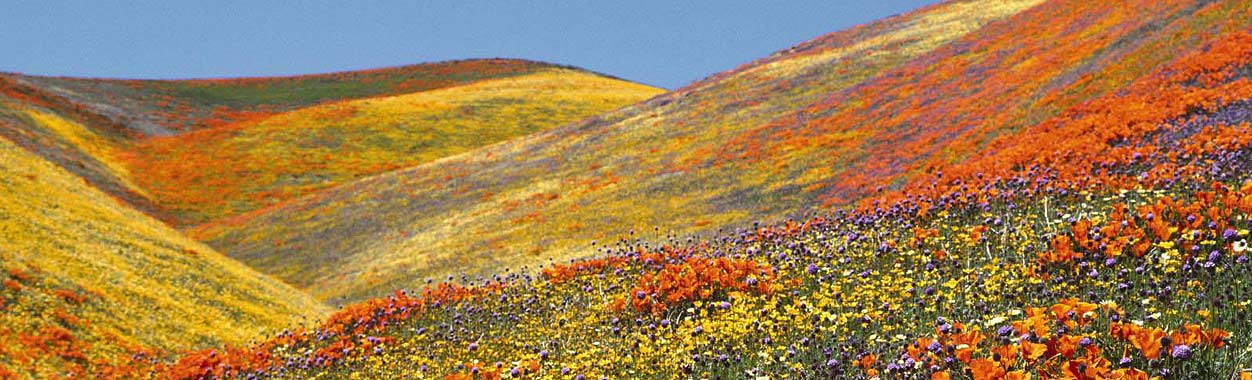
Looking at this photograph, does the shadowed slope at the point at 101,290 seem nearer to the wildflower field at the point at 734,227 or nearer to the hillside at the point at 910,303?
the wildflower field at the point at 734,227

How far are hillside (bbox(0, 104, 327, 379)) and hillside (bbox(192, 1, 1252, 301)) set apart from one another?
22.6 feet

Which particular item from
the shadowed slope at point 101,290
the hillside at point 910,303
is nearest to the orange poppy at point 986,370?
the hillside at point 910,303

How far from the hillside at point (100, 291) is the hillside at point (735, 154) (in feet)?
22.6

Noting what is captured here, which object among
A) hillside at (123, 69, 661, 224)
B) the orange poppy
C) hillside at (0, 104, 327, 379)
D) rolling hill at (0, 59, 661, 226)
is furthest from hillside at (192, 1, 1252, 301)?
the orange poppy

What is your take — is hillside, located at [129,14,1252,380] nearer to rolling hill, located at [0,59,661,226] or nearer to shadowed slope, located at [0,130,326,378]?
shadowed slope, located at [0,130,326,378]

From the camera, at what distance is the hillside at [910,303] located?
22.7 feet

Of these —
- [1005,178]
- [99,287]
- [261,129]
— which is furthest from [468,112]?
[1005,178]

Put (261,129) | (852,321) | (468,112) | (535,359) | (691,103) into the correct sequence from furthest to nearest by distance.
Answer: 1. (468,112)
2. (261,129)
3. (691,103)
4. (535,359)
5. (852,321)

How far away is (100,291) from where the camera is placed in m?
25.0

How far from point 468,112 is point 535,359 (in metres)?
95.3

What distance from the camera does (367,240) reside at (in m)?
51.3

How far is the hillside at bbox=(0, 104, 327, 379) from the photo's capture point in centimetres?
2095

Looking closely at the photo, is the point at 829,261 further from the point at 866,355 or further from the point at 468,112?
the point at 468,112

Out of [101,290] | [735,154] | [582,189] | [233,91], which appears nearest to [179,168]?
[582,189]
